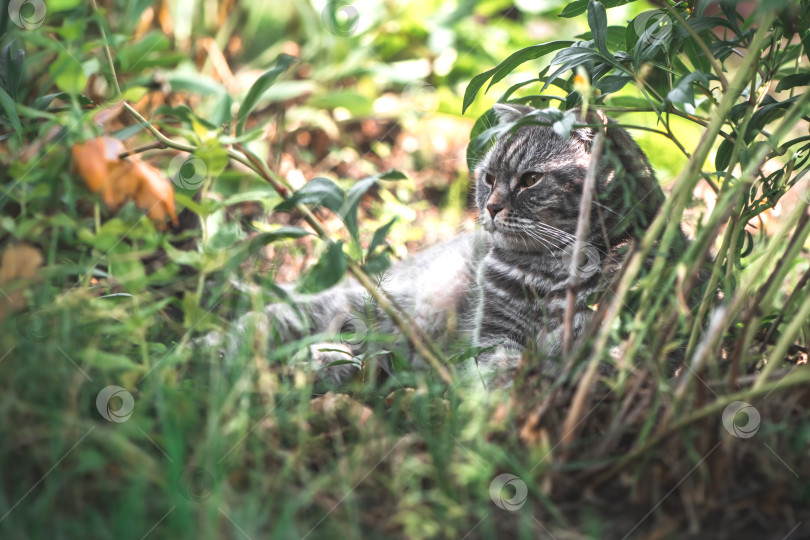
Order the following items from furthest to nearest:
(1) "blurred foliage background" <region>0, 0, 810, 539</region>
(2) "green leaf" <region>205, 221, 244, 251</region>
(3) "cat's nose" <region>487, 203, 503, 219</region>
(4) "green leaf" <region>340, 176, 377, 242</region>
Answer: (3) "cat's nose" <region>487, 203, 503, 219</region> → (2) "green leaf" <region>205, 221, 244, 251</region> → (4) "green leaf" <region>340, 176, 377, 242</region> → (1) "blurred foliage background" <region>0, 0, 810, 539</region>

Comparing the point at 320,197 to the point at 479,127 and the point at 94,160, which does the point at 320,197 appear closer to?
the point at 94,160

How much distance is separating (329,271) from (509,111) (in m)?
0.89

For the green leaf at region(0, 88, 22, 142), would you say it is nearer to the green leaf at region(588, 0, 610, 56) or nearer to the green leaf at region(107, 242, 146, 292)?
the green leaf at region(107, 242, 146, 292)

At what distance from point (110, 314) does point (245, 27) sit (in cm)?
301

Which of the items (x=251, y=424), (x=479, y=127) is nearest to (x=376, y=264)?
(x=251, y=424)

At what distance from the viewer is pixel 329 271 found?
1184 millimetres

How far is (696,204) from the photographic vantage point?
151 centimetres

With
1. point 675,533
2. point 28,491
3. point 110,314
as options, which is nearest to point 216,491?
point 28,491

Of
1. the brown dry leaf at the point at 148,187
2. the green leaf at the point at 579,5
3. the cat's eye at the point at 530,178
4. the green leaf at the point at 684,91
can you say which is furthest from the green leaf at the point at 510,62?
the brown dry leaf at the point at 148,187

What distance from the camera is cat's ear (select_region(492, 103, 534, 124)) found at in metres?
1.76

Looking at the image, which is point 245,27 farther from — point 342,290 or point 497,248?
point 497,248

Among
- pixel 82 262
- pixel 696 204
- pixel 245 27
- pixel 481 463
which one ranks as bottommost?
pixel 245 27

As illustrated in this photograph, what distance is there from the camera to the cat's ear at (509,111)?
1760 mm

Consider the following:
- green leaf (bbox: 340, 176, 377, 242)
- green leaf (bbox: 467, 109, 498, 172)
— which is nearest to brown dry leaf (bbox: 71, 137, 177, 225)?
green leaf (bbox: 340, 176, 377, 242)
